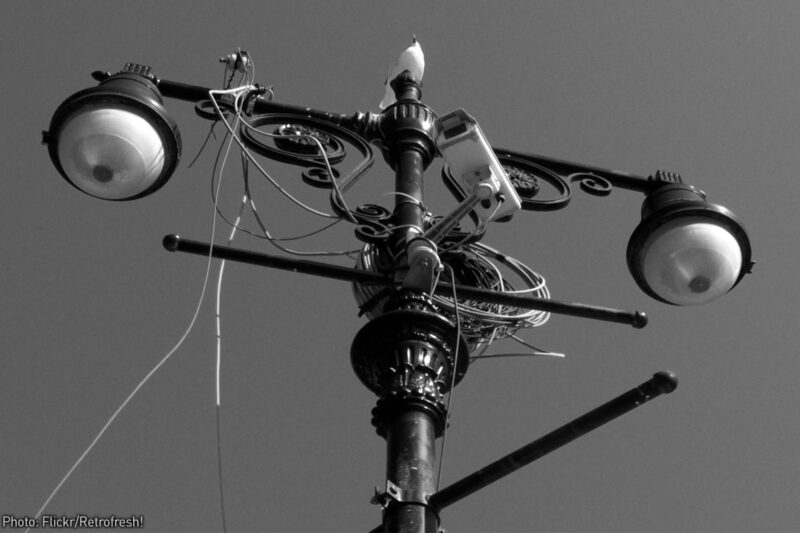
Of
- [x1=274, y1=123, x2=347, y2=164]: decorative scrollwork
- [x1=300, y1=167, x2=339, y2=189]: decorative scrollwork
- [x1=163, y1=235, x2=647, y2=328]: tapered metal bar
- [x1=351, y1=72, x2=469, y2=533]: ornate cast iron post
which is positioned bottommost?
[x1=351, y1=72, x2=469, y2=533]: ornate cast iron post

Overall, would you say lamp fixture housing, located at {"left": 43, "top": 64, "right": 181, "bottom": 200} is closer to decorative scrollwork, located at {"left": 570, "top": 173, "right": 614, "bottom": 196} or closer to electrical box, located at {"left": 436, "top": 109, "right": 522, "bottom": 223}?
electrical box, located at {"left": 436, "top": 109, "right": 522, "bottom": 223}

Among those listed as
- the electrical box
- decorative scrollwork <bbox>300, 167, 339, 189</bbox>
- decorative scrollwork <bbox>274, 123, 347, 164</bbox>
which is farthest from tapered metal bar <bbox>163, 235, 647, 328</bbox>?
decorative scrollwork <bbox>274, 123, 347, 164</bbox>

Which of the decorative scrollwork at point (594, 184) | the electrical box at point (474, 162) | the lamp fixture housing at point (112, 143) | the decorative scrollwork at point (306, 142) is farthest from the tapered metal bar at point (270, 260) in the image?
the decorative scrollwork at point (594, 184)

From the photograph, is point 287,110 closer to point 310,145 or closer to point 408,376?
point 310,145

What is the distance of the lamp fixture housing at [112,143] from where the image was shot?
4.33 metres

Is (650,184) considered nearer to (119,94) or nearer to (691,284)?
(691,284)

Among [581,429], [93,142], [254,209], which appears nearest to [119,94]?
[93,142]

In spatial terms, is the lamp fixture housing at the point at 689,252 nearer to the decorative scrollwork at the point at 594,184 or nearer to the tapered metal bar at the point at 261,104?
the decorative scrollwork at the point at 594,184

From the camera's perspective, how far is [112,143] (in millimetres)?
4336

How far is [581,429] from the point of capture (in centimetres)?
331

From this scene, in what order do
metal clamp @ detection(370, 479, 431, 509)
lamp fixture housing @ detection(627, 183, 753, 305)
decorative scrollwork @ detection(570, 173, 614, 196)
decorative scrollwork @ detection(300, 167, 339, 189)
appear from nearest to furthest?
1. metal clamp @ detection(370, 479, 431, 509)
2. lamp fixture housing @ detection(627, 183, 753, 305)
3. decorative scrollwork @ detection(300, 167, 339, 189)
4. decorative scrollwork @ detection(570, 173, 614, 196)

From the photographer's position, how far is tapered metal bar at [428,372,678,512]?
129 inches

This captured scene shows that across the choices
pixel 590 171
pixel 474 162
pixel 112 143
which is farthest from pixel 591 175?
pixel 112 143

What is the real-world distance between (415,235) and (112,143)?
1158 mm
